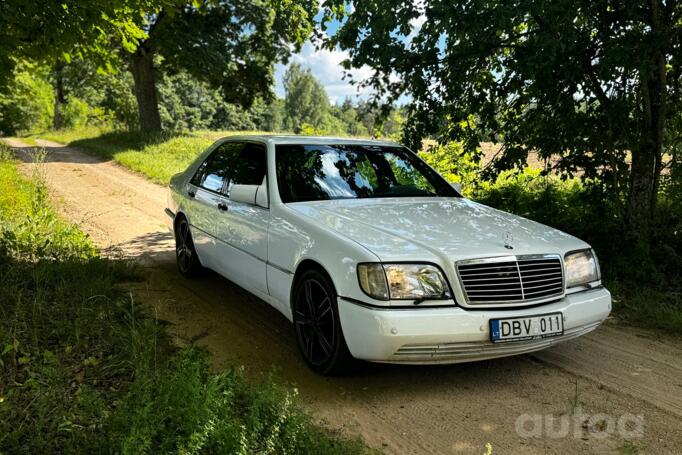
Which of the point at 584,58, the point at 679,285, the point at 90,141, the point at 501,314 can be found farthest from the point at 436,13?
the point at 90,141

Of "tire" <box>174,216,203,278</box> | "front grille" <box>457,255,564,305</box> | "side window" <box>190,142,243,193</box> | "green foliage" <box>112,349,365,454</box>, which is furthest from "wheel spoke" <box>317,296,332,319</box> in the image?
"tire" <box>174,216,203,278</box>

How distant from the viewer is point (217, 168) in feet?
18.3

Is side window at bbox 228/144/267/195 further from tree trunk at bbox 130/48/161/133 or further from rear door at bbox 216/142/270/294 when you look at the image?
tree trunk at bbox 130/48/161/133

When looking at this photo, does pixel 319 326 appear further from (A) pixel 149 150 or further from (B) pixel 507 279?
(A) pixel 149 150

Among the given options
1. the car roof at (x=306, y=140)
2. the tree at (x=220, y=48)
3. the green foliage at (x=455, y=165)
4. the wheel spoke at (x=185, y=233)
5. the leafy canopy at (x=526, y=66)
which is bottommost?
the wheel spoke at (x=185, y=233)

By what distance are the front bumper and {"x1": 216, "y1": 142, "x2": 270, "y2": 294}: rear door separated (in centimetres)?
117

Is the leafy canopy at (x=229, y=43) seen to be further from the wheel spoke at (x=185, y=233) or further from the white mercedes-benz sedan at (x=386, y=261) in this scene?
the white mercedes-benz sedan at (x=386, y=261)

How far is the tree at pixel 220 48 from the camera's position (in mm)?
19750

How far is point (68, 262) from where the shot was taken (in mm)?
5617

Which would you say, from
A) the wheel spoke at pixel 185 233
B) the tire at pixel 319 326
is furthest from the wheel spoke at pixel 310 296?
the wheel spoke at pixel 185 233

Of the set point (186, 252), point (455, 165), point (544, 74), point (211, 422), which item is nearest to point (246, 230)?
point (186, 252)

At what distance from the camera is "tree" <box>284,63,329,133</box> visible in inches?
4609

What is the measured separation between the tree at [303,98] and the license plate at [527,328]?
112 meters

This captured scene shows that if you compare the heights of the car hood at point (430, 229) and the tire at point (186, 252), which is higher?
the car hood at point (430, 229)
